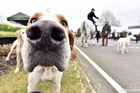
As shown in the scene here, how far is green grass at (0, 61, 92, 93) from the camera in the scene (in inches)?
120

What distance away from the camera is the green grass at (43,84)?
3.04m

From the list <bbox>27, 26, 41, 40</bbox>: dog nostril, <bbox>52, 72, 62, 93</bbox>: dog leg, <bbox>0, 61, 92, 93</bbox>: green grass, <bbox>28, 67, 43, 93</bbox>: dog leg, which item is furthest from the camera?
<bbox>0, 61, 92, 93</bbox>: green grass

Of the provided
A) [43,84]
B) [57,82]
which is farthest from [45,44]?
[43,84]

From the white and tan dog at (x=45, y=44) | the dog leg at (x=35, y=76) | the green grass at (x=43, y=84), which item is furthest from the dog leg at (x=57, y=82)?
the white and tan dog at (x=45, y=44)

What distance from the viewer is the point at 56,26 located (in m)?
1.31

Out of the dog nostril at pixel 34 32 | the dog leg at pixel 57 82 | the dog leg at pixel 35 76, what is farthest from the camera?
the dog leg at pixel 57 82

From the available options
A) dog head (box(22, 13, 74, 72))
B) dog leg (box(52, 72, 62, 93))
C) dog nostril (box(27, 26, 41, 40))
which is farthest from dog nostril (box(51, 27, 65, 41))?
dog leg (box(52, 72, 62, 93))

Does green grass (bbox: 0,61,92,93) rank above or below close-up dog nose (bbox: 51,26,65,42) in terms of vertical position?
below

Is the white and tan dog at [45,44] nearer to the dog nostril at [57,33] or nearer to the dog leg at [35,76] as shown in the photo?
the dog nostril at [57,33]

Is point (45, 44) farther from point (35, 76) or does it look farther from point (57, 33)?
point (35, 76)

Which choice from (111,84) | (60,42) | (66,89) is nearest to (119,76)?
(111,84)

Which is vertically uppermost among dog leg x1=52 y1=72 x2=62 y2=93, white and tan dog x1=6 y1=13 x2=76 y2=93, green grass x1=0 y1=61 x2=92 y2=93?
white and tan dog x1=6 y1=13 x2=76 y2=93

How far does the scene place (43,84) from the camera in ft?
10.8

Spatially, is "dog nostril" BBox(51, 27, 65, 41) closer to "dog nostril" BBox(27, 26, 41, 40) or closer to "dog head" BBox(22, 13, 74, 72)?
"dog head" BBox(22, 13, 74, 72)
